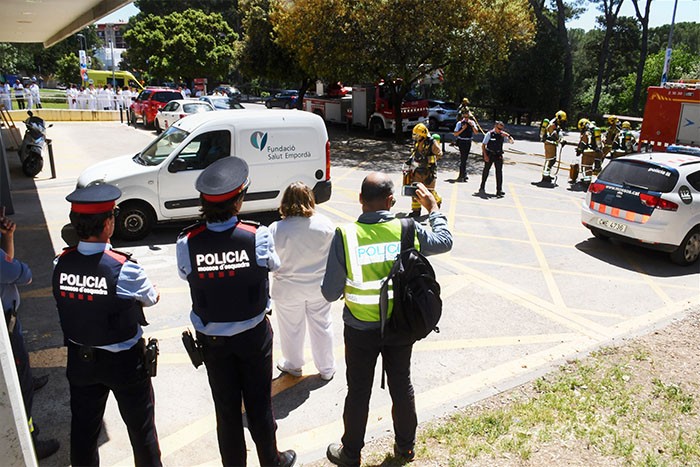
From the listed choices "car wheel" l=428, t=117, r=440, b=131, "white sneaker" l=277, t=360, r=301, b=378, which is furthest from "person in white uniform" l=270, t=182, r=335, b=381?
"car wheel" l=428, t=117, r=440, b=131

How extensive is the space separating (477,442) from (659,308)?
419 centimetres

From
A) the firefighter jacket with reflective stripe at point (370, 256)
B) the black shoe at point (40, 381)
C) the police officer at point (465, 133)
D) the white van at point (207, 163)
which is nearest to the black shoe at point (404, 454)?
the firefighter jacket with reflective stripe at point (370, 256)

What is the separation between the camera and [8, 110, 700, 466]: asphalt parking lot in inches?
177

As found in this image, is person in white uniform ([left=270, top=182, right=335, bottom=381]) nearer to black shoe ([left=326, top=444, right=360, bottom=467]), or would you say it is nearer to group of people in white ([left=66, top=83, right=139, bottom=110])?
black shoe ([left=326, top=444, right=360, bottom=467])

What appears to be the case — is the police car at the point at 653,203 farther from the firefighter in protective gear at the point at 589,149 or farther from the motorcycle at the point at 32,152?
the motorcycle at the point at 32,152

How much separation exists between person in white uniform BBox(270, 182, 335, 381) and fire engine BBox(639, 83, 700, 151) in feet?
57.2

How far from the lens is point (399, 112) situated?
69.9 feet

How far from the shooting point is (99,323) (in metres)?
3.07

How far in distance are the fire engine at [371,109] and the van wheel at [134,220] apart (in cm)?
1540

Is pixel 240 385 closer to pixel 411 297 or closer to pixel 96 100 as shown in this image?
pixel 411 297

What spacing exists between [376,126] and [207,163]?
15688 mm

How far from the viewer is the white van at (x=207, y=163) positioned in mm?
8680

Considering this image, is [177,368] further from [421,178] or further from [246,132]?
[421,178]

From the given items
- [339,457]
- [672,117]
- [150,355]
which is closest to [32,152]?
[150,355]
